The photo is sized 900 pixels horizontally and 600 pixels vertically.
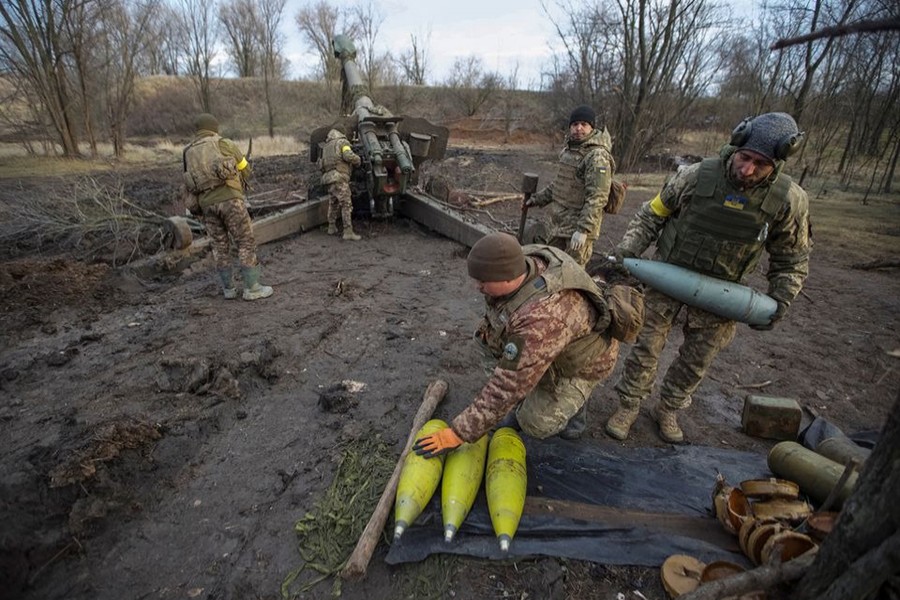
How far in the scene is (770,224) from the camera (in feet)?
8.79

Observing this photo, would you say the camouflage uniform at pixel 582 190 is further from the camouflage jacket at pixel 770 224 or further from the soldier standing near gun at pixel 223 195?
the soldier standing near gun at pixel 223 195

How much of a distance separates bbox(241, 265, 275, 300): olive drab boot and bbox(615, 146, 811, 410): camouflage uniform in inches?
156

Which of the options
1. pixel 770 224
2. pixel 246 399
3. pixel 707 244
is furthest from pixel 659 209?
pixel 246 399

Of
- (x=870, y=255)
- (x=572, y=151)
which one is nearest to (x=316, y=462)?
(x=572, y=151)

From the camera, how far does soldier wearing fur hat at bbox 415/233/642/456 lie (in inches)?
91.2

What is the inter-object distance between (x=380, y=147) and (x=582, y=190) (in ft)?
13.4

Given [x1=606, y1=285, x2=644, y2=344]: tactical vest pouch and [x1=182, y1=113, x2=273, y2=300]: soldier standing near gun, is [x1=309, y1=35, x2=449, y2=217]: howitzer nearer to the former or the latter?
[x1=182, y1=113, x2=273, y2=300]: soldier standing near gun

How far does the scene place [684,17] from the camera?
46.5ft

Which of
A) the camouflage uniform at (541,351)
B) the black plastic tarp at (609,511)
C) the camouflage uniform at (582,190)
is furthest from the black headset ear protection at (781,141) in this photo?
the black plastic tarp at (609,511)

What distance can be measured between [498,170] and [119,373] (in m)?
11.7

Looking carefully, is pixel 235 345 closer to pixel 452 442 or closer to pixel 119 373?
pixel 119 373

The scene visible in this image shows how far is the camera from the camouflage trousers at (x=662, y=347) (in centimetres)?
305

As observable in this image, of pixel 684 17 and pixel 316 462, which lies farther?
pixel 684 17

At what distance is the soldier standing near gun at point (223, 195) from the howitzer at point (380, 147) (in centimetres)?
258
